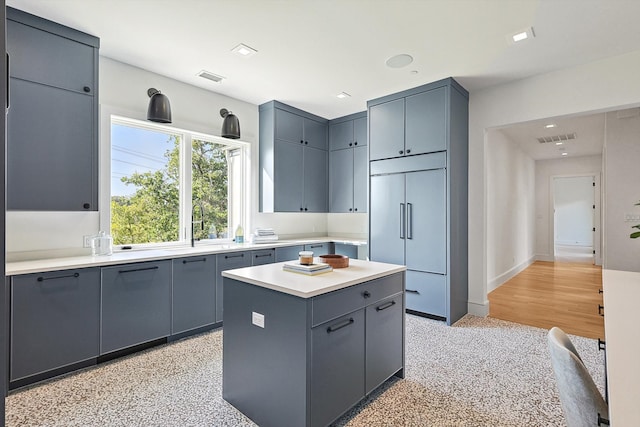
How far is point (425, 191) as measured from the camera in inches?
150

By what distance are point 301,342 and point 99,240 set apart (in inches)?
95.2

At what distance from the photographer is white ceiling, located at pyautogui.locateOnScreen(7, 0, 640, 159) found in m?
2.37

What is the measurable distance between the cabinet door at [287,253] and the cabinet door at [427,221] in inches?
57.7

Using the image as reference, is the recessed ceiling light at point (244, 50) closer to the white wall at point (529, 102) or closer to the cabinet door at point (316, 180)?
the cabinet door at point (316, 180)

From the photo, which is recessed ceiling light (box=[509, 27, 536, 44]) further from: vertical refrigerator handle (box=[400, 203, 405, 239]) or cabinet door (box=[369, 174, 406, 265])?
vertical refrigerator handle (box=[400, 203, 405, 239])

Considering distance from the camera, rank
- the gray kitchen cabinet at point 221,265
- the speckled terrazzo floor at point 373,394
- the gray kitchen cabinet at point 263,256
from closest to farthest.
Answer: the speckled terrazzo floor at point 373,394 → the gray kitchen cabinet at point 221,265 → the gray kitchen cabinet at point 263,256

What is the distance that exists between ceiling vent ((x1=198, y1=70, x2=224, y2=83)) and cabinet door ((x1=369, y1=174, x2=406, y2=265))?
2.27 m

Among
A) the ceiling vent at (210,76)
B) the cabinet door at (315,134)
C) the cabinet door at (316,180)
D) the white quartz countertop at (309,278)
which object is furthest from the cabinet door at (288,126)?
the white quartz countertop at (309,278)

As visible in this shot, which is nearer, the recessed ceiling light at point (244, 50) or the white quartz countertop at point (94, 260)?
the white quartz countertop at point (94, 260)

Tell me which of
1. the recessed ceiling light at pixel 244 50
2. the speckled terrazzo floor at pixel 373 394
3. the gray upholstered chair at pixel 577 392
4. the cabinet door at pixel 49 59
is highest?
the recessed ceiling light at pixel 244 50

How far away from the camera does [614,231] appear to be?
4371 millimetres

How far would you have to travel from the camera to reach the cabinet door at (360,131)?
4973mm

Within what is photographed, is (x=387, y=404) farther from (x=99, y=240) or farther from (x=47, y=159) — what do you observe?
(x=47, y=159)

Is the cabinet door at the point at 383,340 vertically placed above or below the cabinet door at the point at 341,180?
below
